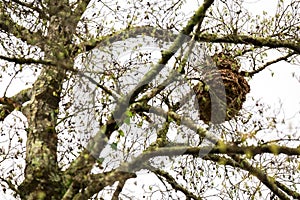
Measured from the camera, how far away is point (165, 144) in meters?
6.90

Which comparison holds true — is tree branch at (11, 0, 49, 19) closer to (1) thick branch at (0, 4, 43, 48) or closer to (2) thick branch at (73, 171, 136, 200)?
(1) thick branch at (0, 4, 43, 48)

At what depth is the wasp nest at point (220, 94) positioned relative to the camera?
611cm

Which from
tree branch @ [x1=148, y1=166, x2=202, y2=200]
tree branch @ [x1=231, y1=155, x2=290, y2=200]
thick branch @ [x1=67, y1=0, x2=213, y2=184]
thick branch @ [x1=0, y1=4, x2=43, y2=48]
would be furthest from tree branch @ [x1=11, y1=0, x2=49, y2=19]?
tree branch @ [x1=231, y1=155, x2=290, y2=200]

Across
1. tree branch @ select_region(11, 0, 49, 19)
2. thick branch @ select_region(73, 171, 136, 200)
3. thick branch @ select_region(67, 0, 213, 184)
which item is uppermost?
tree branch @ select_region(11, 0, 49, 19)

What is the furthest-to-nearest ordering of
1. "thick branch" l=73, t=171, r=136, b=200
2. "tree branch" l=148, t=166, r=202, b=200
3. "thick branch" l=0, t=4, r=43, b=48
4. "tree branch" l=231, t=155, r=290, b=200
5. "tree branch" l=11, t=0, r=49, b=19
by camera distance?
"tree branch" l=148, t=166, r=202, b=200 < "tree branch" l=11, t=0, r=49, b=19 < "thick branch" l=0, t=4, r=43, b=48 < "tree branch" l=231, t=155, r=290, b=200 < "thick branch" l=73, t=171, r=136, b=200

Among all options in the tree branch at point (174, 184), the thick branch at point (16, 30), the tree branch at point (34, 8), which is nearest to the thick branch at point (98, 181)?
the thick branch at point (16, 30)

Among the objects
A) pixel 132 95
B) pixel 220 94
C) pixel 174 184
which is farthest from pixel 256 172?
pixel 174 184

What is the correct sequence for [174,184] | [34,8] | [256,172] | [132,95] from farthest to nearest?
[174,184] < [34,8] < [132,95] < [256,172]

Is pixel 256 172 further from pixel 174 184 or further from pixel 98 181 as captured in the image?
pixel 174 184

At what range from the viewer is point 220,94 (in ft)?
20.2

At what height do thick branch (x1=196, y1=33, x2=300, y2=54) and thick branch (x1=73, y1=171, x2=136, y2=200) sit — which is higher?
thick branch (x1=196, y1=33, x2=300, y2=54)

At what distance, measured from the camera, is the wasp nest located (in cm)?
611

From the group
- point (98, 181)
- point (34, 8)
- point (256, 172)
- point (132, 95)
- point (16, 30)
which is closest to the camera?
point (98, 181)

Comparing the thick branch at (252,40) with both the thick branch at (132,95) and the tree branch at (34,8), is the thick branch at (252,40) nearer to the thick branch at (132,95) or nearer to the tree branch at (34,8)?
the thick branch at (132,95)
